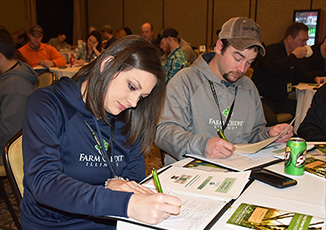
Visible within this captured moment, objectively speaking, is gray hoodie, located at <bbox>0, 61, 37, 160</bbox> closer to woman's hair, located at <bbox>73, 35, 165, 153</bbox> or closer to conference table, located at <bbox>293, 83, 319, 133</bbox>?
woman's hair, located at <bbox>73, 35, 165, 153</bbox>

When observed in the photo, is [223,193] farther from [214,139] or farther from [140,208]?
[214,139]

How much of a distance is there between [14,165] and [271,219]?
1.06m

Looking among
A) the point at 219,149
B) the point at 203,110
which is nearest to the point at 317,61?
the point at 203,110

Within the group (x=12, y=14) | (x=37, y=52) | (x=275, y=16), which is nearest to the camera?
(x=37, y=52)

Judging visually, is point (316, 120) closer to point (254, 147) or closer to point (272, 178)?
point (254, 147)

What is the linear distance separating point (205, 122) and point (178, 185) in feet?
2.63

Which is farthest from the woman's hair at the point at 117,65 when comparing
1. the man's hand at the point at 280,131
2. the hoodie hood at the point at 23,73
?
the hoodie hood at the point at 23,73

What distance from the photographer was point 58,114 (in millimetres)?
1200

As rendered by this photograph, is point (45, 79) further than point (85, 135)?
Yes

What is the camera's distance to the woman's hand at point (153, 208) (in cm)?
87

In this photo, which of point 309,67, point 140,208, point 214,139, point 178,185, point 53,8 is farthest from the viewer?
point 53,8

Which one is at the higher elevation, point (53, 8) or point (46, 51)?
point (53, 8)

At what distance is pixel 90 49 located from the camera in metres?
6.53

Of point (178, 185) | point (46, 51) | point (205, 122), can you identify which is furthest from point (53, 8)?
point (178, 185)
